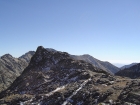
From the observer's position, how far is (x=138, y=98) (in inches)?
1385

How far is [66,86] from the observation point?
190 feet

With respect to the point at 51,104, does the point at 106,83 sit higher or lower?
higher

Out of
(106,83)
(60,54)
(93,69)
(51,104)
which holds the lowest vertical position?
(51,104)

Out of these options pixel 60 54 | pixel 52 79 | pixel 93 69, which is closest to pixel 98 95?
pixel 52 79

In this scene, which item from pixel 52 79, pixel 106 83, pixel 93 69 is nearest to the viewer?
pixel 106 83

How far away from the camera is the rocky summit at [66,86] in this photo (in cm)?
4162

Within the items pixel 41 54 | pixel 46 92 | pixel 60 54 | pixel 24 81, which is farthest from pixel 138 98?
pixel 41 54

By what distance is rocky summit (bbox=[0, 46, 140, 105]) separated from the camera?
4162 centimetres

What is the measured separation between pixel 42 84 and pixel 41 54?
3217 cm

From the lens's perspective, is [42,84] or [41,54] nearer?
[42,84]

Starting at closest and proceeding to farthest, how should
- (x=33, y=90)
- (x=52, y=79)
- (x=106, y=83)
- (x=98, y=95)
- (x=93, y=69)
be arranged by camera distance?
(x=98, y=95)
(x=106, y=83)
(x=33, y=90)
(x=52, y=79)
(x=93, y=69)

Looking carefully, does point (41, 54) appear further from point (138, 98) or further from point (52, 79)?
point (138, 98)

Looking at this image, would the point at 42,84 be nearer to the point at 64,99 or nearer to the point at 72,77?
the point at 72,77

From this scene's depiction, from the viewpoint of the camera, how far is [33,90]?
59312 millimetres
